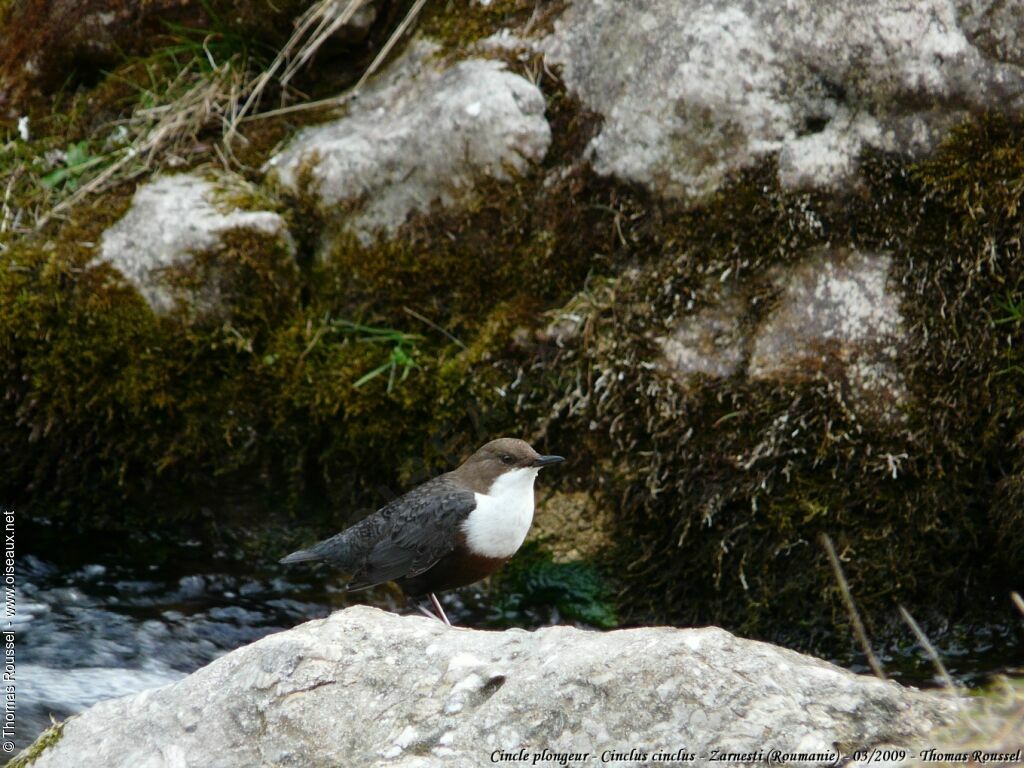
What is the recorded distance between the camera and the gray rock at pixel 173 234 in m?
4.77

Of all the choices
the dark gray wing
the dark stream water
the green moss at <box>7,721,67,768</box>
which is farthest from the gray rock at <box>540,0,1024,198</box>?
the green moss at <box>7,721,67,768</box>

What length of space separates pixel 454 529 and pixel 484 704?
5.73 ft

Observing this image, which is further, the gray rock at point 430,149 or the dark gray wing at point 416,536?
the gray rock at point 430,149

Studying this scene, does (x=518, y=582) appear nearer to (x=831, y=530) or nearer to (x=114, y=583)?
(x=831, y=530)

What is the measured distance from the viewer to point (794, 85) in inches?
179

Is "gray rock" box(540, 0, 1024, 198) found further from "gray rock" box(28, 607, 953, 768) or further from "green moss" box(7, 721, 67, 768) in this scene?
"green moss" box(7, 721, 67, 768)

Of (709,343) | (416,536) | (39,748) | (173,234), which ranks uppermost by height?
(173,234)

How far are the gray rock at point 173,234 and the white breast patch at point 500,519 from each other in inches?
60.9

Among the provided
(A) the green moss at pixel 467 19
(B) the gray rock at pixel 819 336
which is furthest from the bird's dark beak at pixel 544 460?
(A) the green moss at pixel 467 19

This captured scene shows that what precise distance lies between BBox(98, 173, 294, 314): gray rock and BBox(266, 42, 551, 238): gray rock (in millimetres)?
267

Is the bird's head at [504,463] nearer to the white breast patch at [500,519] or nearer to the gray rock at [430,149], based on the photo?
the white breast patch at [500,519]

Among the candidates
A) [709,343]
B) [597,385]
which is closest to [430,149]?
[597,385]

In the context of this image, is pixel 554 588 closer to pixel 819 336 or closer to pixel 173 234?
pixel 819 336

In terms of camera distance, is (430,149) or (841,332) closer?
(841,332)
